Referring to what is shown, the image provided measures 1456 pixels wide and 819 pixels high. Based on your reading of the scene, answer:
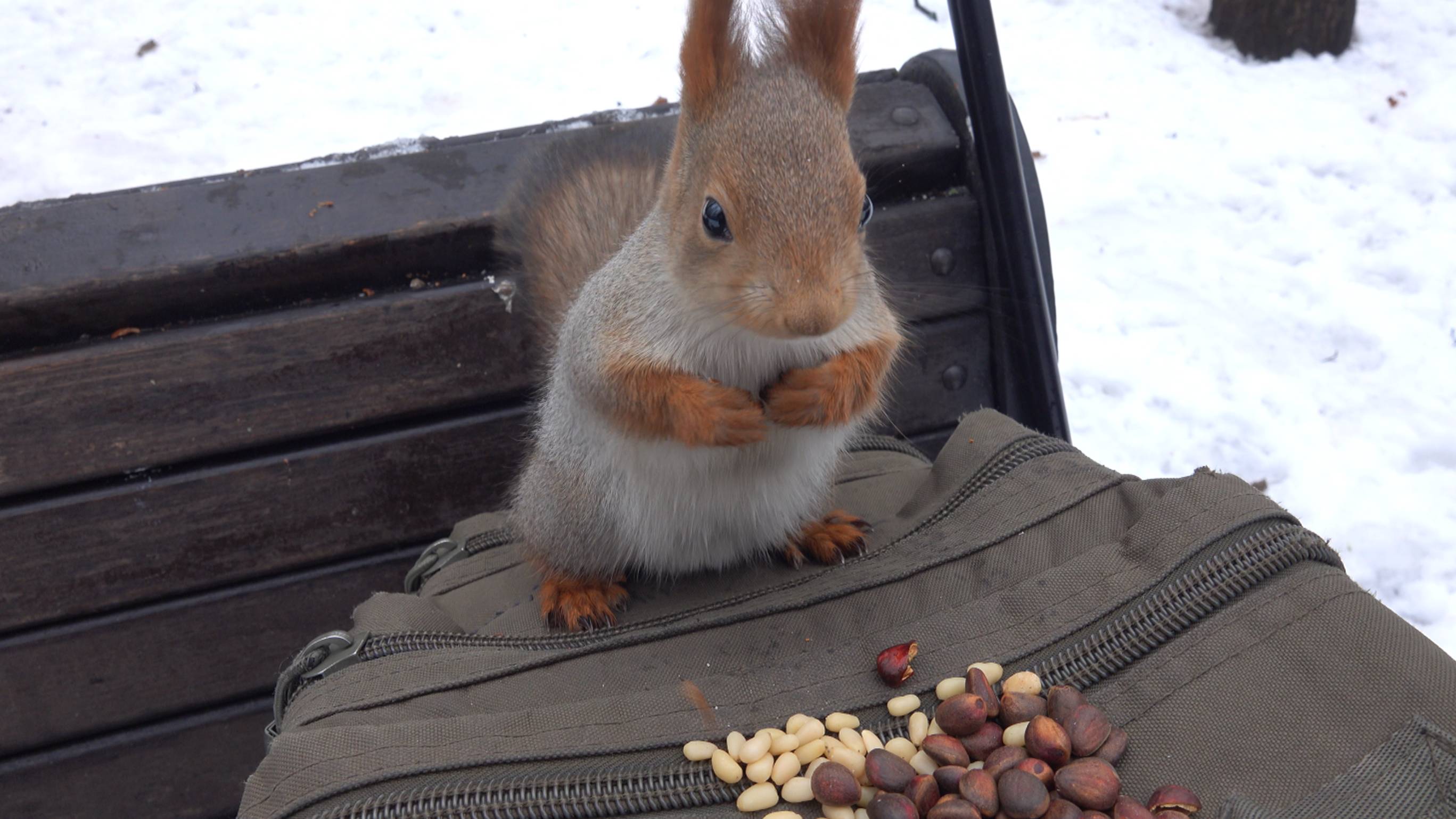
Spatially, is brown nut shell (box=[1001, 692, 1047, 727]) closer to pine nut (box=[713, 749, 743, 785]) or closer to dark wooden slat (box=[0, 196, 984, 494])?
pine nut (box=[713, 749, 743, 785])

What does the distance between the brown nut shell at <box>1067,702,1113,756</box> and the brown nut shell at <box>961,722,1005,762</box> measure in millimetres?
65

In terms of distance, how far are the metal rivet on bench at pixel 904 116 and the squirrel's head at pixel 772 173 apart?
563 mm

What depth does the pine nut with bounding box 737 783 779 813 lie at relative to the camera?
2.86ft

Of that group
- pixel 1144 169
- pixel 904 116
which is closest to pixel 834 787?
pixel 904 116

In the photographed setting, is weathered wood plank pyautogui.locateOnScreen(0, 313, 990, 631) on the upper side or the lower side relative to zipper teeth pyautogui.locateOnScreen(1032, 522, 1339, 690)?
lower

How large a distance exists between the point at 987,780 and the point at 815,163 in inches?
23.1

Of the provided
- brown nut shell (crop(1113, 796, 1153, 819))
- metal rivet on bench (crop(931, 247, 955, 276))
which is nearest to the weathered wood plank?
metal rivet on bench (crop(931, 247, 955, 276))

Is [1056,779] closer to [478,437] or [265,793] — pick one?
[265,793]

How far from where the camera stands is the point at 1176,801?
810 mm

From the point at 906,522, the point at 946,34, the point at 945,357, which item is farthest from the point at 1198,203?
the point at 906,522

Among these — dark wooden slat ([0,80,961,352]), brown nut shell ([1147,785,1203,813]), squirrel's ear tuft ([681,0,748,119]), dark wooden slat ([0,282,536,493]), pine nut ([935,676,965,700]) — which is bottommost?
brown nut shell ([1147,785,1203,813])

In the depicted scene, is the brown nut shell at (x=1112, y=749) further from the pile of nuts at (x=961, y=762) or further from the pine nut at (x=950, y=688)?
the pine nut at (x=950, y=688)

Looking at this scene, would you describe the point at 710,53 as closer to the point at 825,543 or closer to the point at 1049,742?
the point at 825,543

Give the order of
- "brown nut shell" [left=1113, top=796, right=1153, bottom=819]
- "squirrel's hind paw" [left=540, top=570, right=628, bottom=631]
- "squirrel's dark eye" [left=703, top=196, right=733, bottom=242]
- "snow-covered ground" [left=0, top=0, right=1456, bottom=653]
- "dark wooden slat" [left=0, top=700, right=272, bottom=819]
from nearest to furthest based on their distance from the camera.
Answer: "brown nut shell" [left=1113, top=796, right=1153, bottom=819] → "squirrel's dark eye" [left=703, top=196, right=733, bottom=242] → "squirrel's hind paw" [left=540, top=570, right=628, bottom=631] → "dark wooden slat" [left=0, top=700, right=272, bottom=819] → "snow-covered ground" [left=0, top=0, right=1456, bottom=653]
